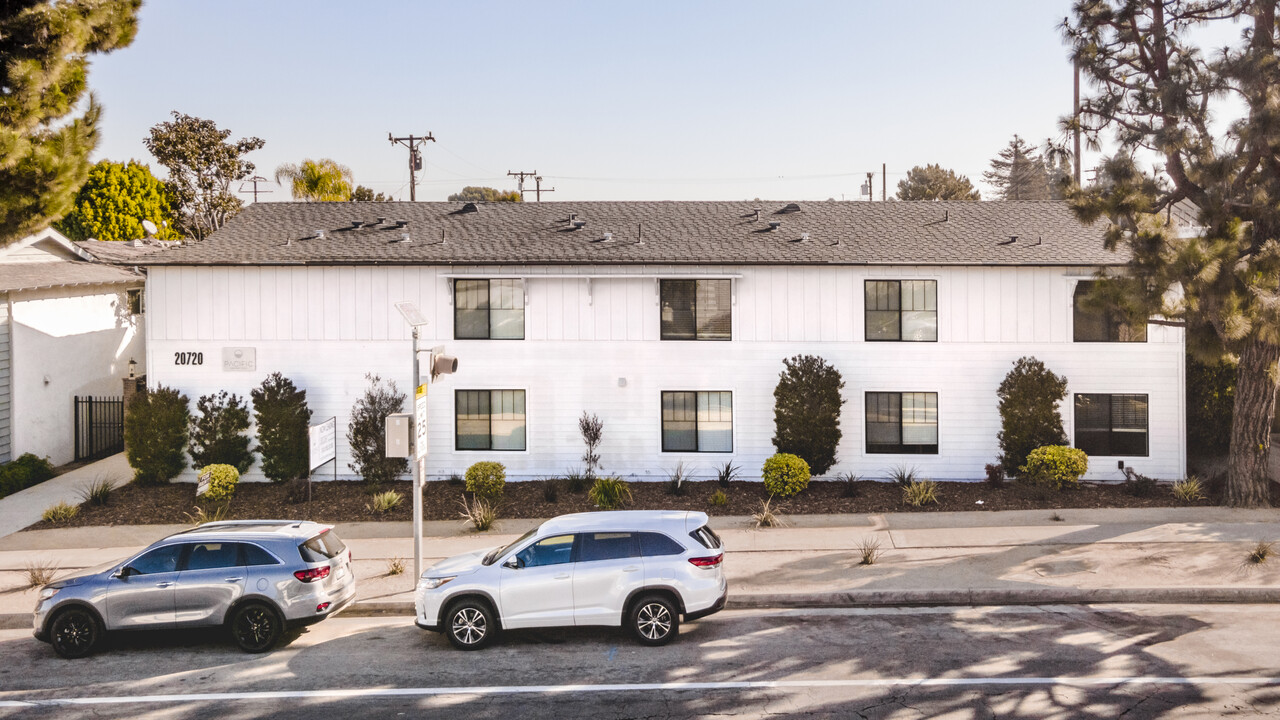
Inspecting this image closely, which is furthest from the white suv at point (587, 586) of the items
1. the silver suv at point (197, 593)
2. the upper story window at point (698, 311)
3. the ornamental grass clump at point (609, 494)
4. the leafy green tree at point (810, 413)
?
the upper story window at point (698, 311)

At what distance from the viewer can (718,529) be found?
16.6 meters

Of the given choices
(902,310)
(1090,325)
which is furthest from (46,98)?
(1090,325)

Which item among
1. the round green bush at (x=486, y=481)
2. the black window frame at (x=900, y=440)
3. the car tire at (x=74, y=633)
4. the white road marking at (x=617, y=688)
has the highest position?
the black window frame at (x=900, y=440)

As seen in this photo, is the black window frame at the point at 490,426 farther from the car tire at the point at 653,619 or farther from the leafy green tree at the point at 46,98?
the car tire at the point at 653,619

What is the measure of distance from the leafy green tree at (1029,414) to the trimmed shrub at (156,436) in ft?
60.0

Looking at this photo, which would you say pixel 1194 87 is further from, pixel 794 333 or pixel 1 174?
pixel 1 174

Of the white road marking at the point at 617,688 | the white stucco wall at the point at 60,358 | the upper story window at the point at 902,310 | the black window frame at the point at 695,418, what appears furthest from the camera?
the white stucco wall at the point at 60,358

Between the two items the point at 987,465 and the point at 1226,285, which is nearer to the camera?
the point at 1226,285

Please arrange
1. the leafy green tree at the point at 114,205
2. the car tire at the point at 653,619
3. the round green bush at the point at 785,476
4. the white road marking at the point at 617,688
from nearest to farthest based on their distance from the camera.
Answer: the white road marking at the point at 617,688, the car tire at the point at 653,619, the round green bush at the point at 785,476, the leafy green tree at the point at 114,205

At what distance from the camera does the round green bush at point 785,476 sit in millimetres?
18469

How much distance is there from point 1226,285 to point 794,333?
8298 millimetres

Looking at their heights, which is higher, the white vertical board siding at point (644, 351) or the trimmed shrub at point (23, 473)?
the white vertical board siding at point (644, 351)

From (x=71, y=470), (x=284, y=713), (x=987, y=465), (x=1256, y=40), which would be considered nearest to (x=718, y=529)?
(x=987, y=465)

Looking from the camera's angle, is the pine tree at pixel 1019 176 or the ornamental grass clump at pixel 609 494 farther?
the pine tree at pixel 1019 176
